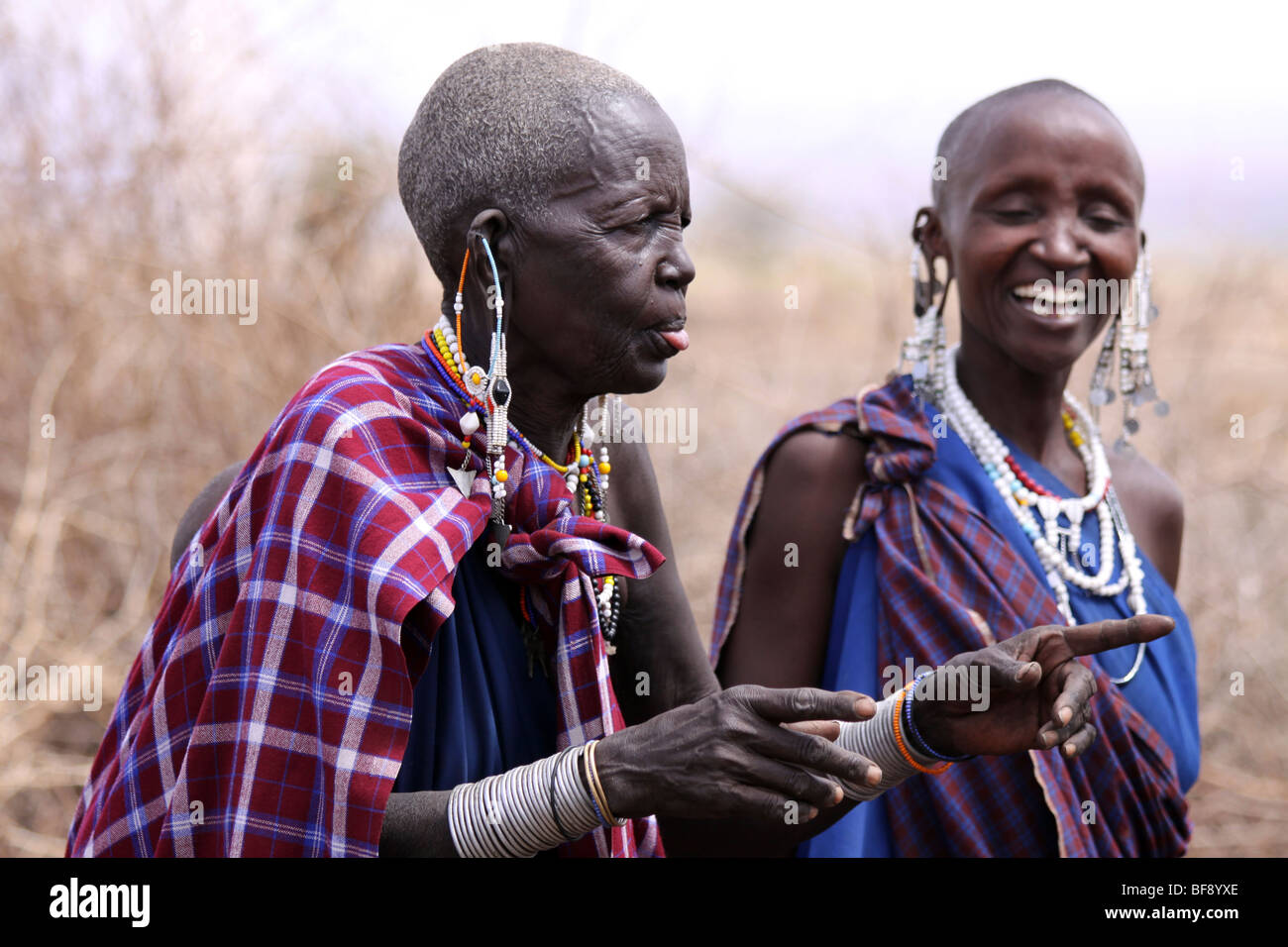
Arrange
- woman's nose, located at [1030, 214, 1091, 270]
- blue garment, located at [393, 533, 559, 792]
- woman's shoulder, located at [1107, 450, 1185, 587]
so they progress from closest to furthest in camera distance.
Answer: blue garment, located at [393, 533, 559, 792], woman's nose, located at [1030, 214, 1091, 270], woman's shoulder, located at [1107, 450, 1185, 587]

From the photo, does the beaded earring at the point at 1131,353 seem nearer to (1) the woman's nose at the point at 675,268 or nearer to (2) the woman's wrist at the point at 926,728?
(2) the woman's wrist at the point at 926,728

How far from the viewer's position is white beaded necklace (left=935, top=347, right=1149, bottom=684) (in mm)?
2672

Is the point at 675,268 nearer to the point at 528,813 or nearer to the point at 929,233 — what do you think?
the point at 528,813

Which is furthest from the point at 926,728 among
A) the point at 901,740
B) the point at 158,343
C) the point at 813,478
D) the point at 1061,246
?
the point at 158,343

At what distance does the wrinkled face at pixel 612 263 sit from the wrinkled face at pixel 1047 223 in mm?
1019

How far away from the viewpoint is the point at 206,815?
64.2 inches

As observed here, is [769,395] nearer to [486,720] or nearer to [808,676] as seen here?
[808,676]

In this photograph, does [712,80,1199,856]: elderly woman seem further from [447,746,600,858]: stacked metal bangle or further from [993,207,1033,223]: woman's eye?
[447,746,600,858]: stacked metal bangle

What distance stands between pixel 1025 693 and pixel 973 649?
1.75 ft

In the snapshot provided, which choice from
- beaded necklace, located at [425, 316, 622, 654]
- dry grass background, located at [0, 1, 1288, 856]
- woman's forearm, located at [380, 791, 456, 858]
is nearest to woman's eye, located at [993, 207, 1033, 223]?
beaded necklace, located at [425, 316, 622, 654]

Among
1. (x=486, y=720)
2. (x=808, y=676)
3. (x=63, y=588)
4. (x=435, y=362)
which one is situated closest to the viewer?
(x=486, y=720)

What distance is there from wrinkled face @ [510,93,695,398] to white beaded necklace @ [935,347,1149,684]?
112 centimetres

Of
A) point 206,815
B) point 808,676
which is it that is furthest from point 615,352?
point 808,676
